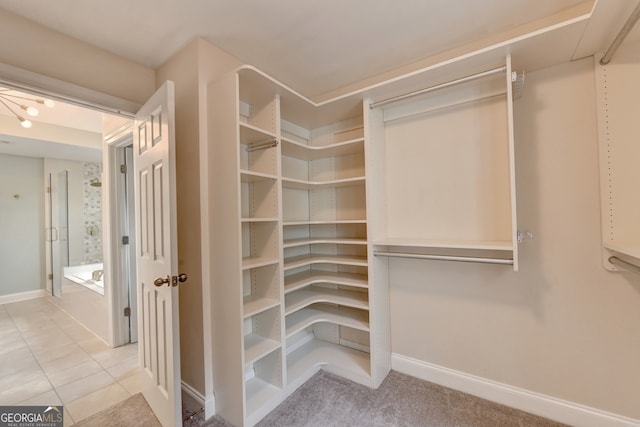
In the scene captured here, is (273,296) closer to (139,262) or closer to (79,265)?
(139,262)

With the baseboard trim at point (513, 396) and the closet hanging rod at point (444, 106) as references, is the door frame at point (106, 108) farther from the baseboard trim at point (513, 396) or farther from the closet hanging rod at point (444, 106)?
the baseboard trim at point (513, 396)

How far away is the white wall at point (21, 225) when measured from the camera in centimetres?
418

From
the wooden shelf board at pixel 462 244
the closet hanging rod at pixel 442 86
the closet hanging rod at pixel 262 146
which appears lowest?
the wooden shelf board at pixel 462 244

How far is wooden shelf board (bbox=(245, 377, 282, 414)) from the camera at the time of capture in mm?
1626

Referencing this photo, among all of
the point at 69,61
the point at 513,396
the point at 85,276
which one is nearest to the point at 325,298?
the point at 513,396

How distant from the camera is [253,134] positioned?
1744 millimetres

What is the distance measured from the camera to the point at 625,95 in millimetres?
1369

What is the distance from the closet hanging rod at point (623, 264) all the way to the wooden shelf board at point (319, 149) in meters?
1.63

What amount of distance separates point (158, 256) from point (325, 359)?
156 centimetres

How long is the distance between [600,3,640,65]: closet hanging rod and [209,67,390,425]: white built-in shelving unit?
1.38m

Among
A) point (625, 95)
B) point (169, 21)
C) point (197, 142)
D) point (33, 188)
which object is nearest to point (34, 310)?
point (33, 188)

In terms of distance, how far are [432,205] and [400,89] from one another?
89 cm

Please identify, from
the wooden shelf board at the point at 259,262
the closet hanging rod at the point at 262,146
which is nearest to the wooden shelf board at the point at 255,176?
the closet hanging rod at the point at 262,146

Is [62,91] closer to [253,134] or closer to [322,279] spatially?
[253,134]
